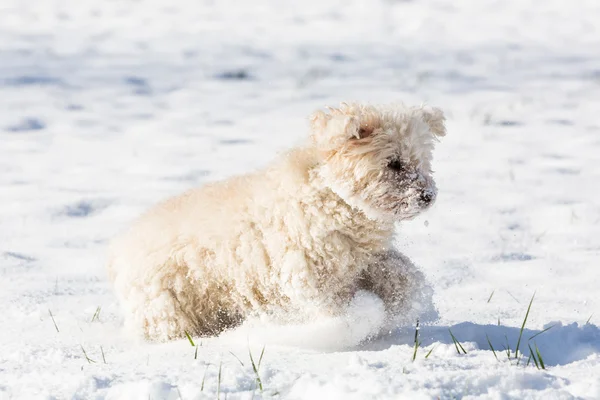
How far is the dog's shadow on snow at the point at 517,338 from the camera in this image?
3.22 meters

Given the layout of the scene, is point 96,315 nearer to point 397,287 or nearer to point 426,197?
point 397,287

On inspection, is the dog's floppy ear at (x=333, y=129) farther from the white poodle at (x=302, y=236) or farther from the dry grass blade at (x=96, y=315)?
the dry grass blade at (x=96, y=315)

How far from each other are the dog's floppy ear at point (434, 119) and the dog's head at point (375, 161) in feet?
0.51

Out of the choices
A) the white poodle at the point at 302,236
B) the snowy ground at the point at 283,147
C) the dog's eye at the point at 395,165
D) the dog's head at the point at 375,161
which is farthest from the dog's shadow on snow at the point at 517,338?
the dog's eye at the point at 395,165

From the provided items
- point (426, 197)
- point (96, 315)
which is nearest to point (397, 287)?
point (426, 197)

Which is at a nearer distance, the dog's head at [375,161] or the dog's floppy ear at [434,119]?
the dog's head at [375,161]

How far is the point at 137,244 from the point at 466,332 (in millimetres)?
1484

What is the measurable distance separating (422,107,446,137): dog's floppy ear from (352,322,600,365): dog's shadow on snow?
32.9 inches

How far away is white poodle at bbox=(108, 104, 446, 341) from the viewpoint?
11.1ft

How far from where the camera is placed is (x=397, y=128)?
3.49 meters

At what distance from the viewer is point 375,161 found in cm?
339

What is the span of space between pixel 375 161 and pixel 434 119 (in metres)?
0.45

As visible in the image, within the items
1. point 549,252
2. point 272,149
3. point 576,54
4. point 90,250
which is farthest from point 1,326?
point 576,54

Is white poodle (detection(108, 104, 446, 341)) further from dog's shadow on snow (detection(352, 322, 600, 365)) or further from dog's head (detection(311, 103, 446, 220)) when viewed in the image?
dog's shadow on snow (detection(352, 322, 600, 365))
